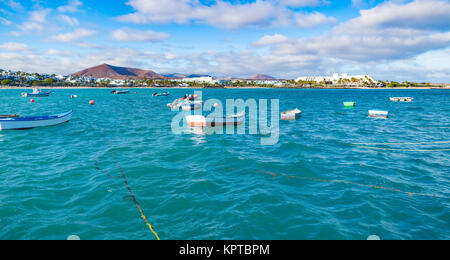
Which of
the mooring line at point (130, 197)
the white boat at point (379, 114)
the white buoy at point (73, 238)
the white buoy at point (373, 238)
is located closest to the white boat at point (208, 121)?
the mooring line at point (130, 197)

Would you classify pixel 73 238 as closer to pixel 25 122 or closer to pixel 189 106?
pixel 25 122

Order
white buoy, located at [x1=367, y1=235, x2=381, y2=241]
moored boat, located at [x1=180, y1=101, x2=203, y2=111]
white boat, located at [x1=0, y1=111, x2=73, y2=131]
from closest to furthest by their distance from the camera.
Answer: white buoy, located at [x1=367, y1=235, x2=381, y2=241]
white boat, located at [x1=0, y1=111, x2=73, y2=131]
moored boat, located at [x1=180, y1=101, x2=203, y2=111]

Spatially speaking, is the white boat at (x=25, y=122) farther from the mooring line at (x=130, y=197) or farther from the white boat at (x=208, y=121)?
the mooring line at (x=130, y=197)

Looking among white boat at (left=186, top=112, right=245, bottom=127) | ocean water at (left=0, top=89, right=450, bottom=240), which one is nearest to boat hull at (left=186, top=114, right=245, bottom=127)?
white boat at (left=186, top=112, right=245, bottom=127)

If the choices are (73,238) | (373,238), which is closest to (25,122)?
(73,238)

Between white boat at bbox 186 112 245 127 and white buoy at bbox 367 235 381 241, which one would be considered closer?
white buoy at bbox 367 235 381 241

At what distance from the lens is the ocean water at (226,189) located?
28.2 ft

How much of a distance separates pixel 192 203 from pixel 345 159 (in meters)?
10.9

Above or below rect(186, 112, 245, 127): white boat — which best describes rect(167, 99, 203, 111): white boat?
above

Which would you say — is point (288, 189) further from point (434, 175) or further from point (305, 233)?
point (434, 175)

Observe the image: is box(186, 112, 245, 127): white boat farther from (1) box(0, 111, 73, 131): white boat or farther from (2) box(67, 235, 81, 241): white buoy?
(2) box(67, 235, 81, 241): white buoy

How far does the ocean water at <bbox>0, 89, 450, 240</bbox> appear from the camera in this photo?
8.60m

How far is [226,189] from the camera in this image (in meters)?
11.8
